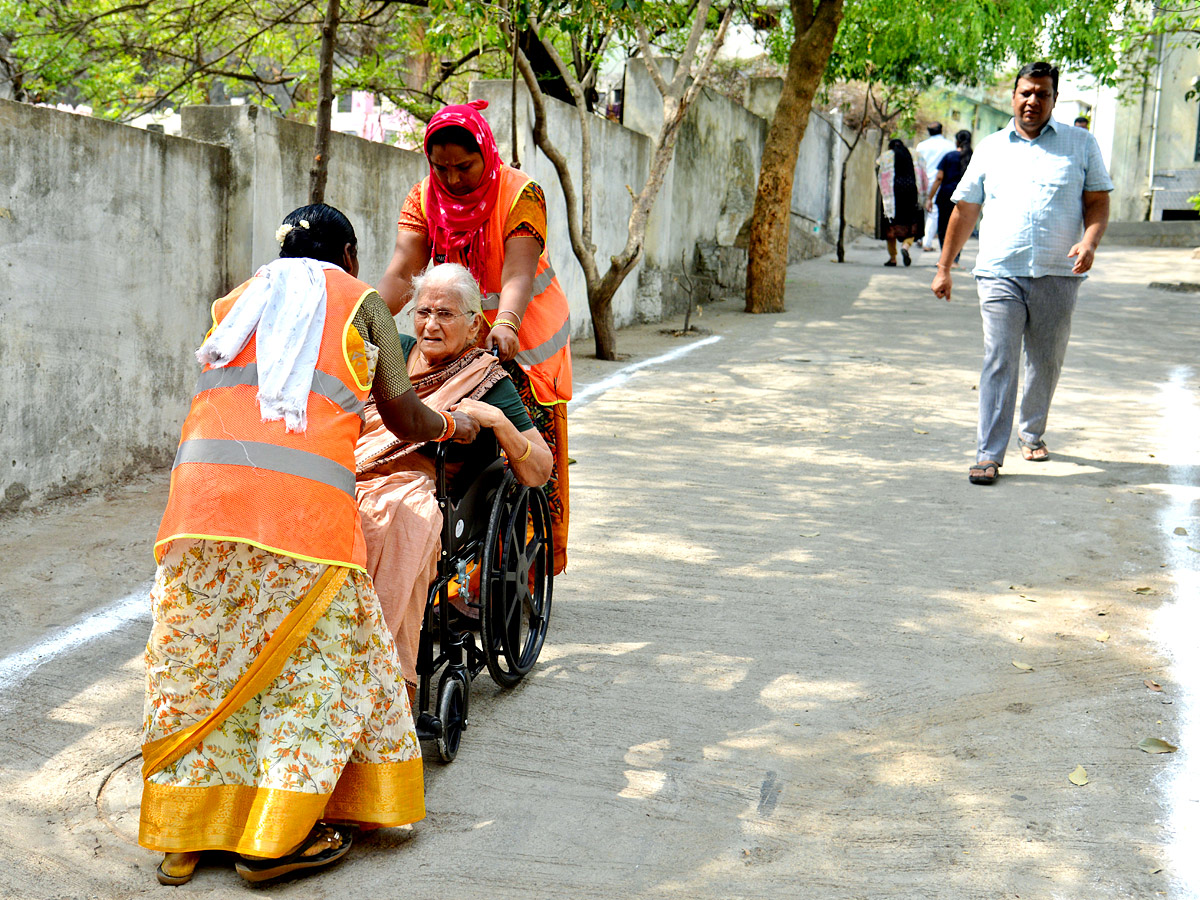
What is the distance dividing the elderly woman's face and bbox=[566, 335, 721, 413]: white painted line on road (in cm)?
425

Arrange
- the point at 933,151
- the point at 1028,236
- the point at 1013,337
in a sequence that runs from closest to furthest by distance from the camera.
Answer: the point at 1028,236 < the point at 1013,337 < the point at 933,151

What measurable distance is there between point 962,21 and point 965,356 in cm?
592

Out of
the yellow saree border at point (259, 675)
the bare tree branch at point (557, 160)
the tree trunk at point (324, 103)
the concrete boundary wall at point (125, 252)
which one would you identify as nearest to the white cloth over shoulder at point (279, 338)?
the yellow saree border at point (259, 675)

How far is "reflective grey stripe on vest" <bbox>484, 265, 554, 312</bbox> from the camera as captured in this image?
4105mm

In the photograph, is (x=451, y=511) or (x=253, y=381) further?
(x=451, y=511)

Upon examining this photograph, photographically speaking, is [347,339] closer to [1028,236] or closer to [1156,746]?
[1156,746]

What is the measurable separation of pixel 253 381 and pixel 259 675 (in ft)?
2.22

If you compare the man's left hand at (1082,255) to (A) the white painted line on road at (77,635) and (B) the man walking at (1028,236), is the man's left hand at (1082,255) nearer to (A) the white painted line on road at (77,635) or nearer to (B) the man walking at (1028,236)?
(B) the man walking at (1028,236)

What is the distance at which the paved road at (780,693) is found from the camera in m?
2.83

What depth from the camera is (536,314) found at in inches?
163

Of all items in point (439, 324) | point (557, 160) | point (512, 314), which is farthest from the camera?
point (557, 160)

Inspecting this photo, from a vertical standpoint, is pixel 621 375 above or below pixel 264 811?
above

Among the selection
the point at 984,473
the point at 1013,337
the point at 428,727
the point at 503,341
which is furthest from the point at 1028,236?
the point at 428,727

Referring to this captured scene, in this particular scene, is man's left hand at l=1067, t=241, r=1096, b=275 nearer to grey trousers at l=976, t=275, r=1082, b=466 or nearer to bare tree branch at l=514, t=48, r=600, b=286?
grey trousers at l=976, t=275, r=1082, b=466
